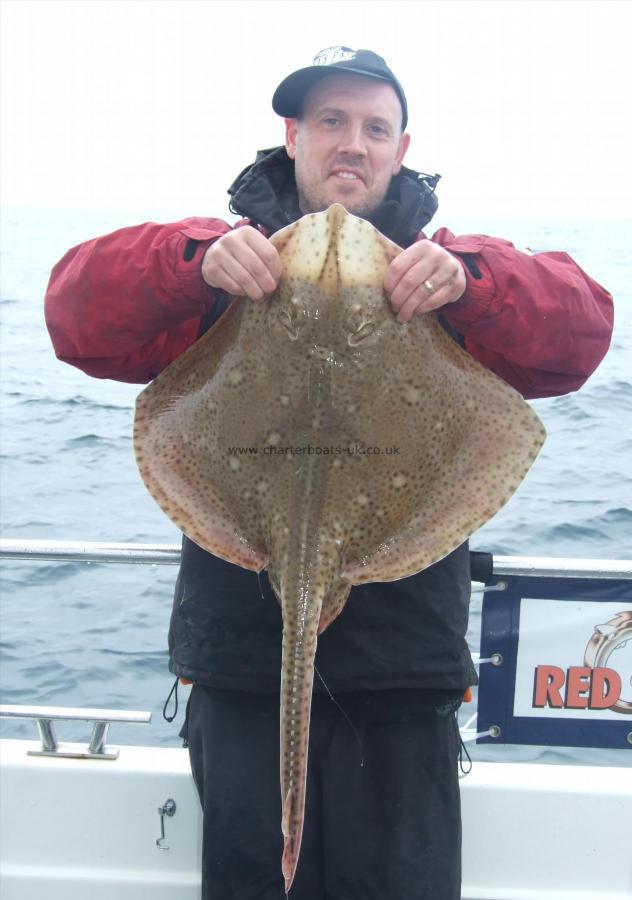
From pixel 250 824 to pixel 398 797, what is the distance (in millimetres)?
487

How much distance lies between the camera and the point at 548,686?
3775 millimetres

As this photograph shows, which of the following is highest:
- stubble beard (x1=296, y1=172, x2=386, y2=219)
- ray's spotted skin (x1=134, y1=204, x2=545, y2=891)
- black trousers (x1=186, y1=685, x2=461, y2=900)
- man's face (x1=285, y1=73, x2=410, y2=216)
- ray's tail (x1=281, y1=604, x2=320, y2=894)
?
man's face (x1=285, y1=73, x2=410, y2=216)

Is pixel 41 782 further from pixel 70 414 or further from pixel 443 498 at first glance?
pixel 70 414

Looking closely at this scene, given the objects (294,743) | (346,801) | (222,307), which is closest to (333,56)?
(222,307)

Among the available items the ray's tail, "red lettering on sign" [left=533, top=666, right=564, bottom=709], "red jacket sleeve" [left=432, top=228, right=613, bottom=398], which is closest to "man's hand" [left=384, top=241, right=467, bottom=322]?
"red jacket sleeve" [left=432, top=228, right=613, bottom=398]

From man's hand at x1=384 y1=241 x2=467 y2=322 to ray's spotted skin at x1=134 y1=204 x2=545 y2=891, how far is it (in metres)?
0.04

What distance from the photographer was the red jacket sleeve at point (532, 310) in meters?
2.54

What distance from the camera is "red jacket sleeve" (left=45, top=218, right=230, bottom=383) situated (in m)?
2.53

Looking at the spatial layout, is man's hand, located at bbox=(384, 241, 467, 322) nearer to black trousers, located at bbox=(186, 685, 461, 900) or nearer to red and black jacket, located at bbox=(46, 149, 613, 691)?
red and black jacket, located at bbox=(46, 149, 613, 691)

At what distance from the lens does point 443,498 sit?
2441 mm

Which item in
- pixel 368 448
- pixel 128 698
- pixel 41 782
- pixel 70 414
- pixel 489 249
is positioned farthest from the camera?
pixel 70 414

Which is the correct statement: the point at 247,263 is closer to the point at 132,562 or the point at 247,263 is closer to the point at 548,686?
the point at 132,562

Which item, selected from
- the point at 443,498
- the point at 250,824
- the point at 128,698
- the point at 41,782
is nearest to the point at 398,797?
the point at 250,824

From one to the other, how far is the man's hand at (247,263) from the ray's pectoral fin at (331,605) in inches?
31.1
